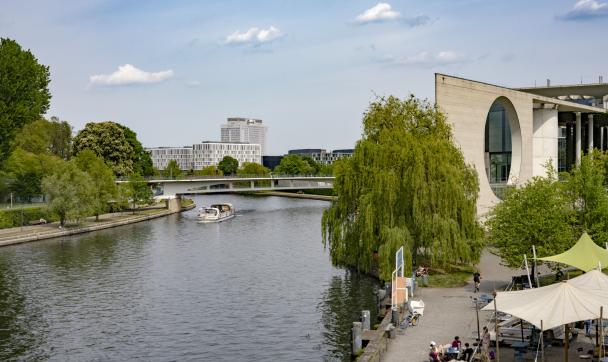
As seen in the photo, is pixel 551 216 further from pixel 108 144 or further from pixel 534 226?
pixel 108 144

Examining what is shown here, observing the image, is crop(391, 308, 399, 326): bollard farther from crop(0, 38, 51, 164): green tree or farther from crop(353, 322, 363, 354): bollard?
crop(0, 38, 51, 164): green tree

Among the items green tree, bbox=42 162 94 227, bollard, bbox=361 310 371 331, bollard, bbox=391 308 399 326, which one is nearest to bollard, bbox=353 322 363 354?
bollard, bbox=361 310 371 331

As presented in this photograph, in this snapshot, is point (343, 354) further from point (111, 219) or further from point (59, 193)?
point (111, 219)

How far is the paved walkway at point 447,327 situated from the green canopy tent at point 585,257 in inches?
121

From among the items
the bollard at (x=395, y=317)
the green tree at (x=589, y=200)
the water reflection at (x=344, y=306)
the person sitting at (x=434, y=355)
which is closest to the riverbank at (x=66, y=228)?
the water reflection at (x=344, y=306)

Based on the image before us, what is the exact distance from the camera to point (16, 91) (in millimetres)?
76125

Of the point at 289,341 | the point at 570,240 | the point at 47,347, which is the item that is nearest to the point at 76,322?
the point at 47,347

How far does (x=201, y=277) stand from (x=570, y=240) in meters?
24.1

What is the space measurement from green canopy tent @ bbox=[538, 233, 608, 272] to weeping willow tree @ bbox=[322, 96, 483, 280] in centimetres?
1015

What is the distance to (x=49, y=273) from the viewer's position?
47.0 m

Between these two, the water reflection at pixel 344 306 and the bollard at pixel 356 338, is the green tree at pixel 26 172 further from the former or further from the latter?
the bollard at pixel 356 338

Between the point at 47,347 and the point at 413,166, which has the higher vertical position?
the point at 413,166

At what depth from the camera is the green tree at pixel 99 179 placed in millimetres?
84125

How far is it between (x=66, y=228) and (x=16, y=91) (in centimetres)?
1744
